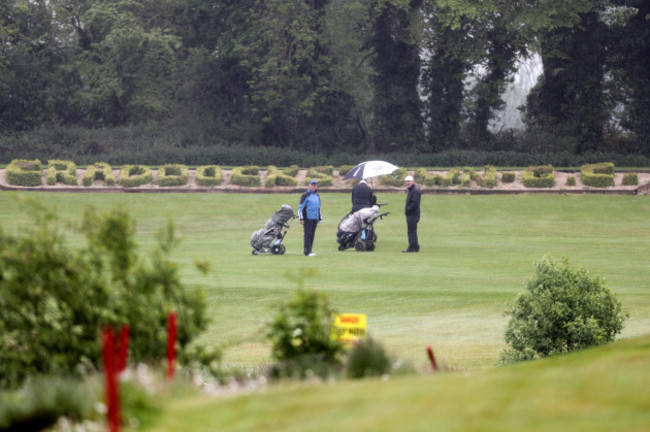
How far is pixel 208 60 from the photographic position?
55500 millimetres

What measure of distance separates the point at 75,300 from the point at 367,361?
228 cm

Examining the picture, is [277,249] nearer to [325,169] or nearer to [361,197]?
[361,197]

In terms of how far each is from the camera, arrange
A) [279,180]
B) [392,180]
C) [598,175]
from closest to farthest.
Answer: [598,175]
[392,180]
[279,180]

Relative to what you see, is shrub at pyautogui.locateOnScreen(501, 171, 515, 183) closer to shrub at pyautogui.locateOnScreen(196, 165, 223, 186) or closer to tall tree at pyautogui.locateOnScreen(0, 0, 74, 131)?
shrub at pyautogui.locateOnScreen(196, 165, 223, 186)

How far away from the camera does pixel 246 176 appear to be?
4453cm

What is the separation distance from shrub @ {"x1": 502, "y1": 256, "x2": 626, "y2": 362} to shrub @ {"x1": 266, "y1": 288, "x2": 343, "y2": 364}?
4795 mm

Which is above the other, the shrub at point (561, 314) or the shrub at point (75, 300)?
the shrub at point (75, 300)

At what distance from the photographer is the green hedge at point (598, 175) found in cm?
4231

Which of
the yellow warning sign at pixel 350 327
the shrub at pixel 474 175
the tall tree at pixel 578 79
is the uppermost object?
the tall tree at pixel 578 79

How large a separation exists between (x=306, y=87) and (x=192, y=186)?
11994mm

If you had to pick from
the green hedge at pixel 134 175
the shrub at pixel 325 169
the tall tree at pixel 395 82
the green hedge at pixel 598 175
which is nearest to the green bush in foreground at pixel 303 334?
the green hedge at pixel 598 175

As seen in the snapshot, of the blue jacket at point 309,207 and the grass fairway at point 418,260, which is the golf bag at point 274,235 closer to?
the grass fairway at point 418,260

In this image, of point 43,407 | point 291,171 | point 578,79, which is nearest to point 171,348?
point 43,407

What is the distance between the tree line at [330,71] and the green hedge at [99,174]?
7.96 m
